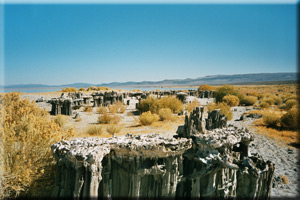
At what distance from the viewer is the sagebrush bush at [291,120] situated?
11.7m

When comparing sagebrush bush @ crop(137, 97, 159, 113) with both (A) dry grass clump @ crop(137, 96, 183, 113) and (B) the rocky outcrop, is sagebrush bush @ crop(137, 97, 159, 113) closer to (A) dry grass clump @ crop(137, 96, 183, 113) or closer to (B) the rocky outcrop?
(A) dry grass clump @ crop(137, 96, 183, 113)

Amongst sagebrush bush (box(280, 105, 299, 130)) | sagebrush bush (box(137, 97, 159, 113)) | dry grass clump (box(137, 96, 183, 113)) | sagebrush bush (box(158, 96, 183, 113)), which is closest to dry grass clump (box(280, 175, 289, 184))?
sagebrush bush (box(280, 105, 299, 130))

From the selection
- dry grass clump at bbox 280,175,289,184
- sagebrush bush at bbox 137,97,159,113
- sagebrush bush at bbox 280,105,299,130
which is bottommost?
dry grass clump at bbox 280,175,289,184

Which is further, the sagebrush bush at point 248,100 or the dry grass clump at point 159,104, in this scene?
the sagebrush bush at point 248,100

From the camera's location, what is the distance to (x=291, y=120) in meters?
11.9

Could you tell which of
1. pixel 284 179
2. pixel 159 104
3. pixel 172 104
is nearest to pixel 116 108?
pixel 159 104

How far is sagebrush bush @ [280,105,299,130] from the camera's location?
38.3 ft

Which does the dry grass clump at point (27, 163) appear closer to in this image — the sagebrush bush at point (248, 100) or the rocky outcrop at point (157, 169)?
the rocky outcrop at point (157, 169)

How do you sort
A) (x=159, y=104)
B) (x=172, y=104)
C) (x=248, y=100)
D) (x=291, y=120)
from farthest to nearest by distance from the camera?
(x=248, y=100)
(x=172, y=104)
(x=159, y=104)
(x=291, y=120)

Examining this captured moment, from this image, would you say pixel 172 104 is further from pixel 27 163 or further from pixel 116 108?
pixel 27 163

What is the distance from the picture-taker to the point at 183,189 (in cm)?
366

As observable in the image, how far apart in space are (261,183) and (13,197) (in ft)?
15.2

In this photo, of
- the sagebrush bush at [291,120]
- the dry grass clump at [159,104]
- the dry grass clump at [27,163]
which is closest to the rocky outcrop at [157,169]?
the dry grass clump at [27,163]

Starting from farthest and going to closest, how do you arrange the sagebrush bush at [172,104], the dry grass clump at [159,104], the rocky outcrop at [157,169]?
the sagebrush bush at [172,104] < the dry grass clump at [159,104] < the rocky outcrop at [157,169]
